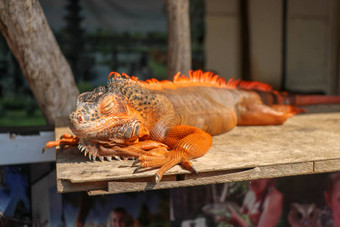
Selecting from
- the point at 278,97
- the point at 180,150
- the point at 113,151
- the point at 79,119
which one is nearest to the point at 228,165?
the point at 180,150

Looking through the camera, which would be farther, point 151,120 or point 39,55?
point 39,55

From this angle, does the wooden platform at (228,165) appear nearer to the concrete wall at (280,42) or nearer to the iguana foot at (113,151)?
the iguana foot at (113,151)

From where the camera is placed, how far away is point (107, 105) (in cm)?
238

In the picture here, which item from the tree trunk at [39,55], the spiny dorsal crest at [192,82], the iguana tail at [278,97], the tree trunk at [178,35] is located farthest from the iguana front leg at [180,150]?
the tree trunk at [178,35]

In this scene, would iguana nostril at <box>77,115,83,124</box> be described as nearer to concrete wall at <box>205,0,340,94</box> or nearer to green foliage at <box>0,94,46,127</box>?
green foliage at <box>0,94,46,127</box>

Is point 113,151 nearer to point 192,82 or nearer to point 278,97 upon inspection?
point 192,82

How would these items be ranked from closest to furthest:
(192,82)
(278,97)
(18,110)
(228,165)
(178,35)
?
1. (228,165)
2. (192,82)
3. (278,97)
4. (178,35)
5. (18,110)

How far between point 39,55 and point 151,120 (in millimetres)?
1545

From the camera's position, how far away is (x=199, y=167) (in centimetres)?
237

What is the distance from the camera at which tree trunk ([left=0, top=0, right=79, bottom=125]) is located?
3.31 m

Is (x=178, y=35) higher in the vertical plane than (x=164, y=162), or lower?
higher

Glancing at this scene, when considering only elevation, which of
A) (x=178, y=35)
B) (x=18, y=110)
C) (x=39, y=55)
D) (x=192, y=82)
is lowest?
(x=18, y=110)

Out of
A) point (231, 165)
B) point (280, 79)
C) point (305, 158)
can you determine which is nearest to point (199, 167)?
point (231, 165)

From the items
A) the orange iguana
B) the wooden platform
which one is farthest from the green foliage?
the orange iguana
